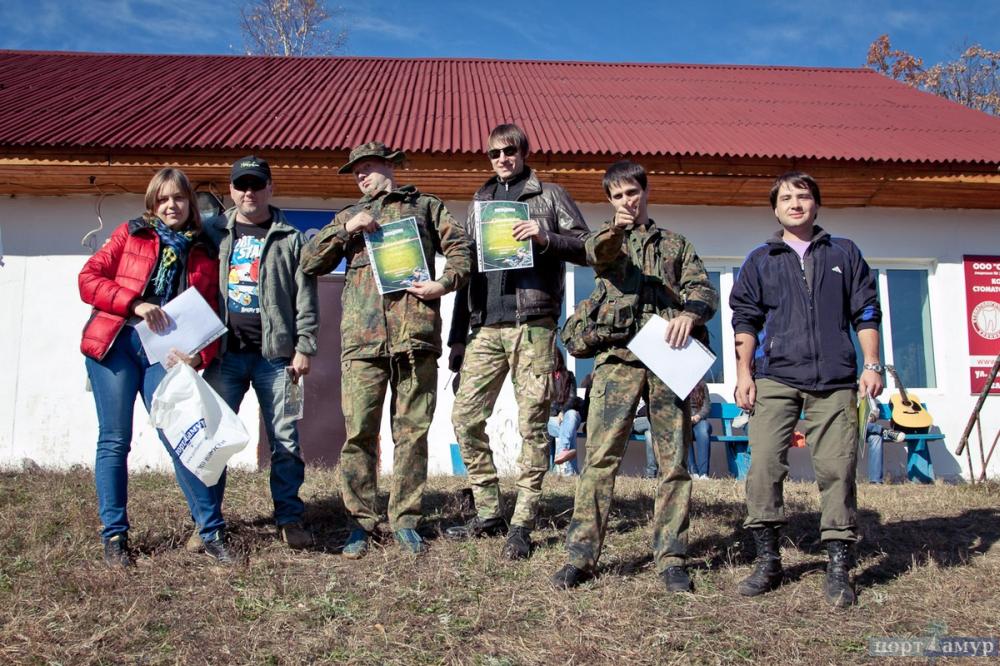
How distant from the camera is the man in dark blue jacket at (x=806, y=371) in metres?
3.37

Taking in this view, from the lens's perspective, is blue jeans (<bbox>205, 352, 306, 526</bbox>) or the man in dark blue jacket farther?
blue jeans (<bbox>205, 352, 306, 526</bbox>)

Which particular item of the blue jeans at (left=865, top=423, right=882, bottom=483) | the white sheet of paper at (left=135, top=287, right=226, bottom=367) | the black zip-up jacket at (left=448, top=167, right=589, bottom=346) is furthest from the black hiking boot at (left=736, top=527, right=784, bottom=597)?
the blue jeans at (left=865, top=423, right=882, bottom=483)

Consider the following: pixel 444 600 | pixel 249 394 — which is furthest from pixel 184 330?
pixel 249 394

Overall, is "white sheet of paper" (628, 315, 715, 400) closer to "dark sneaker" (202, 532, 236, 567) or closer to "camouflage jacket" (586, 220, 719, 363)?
"camouflage jacket" (586, 220, 719, 363)

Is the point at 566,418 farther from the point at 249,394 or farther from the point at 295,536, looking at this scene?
the point at 295,536

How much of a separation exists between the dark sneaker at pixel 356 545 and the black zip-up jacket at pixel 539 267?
1100 mm

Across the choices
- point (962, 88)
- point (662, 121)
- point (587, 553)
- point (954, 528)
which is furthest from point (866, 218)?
point (962, 88)

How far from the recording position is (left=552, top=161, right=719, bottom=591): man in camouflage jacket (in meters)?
3.40

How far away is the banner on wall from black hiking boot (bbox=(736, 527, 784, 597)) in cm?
584

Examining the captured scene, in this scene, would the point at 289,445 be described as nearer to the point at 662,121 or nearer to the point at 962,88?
the point at 662,121

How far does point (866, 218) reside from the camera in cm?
825

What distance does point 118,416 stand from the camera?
11.8 ft

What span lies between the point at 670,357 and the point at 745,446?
459cm

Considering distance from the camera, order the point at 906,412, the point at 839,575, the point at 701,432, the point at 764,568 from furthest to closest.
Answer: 1. the point at 906,412
2. the point at 701,432
3. the point at 764,568
4. the point at 839,575
